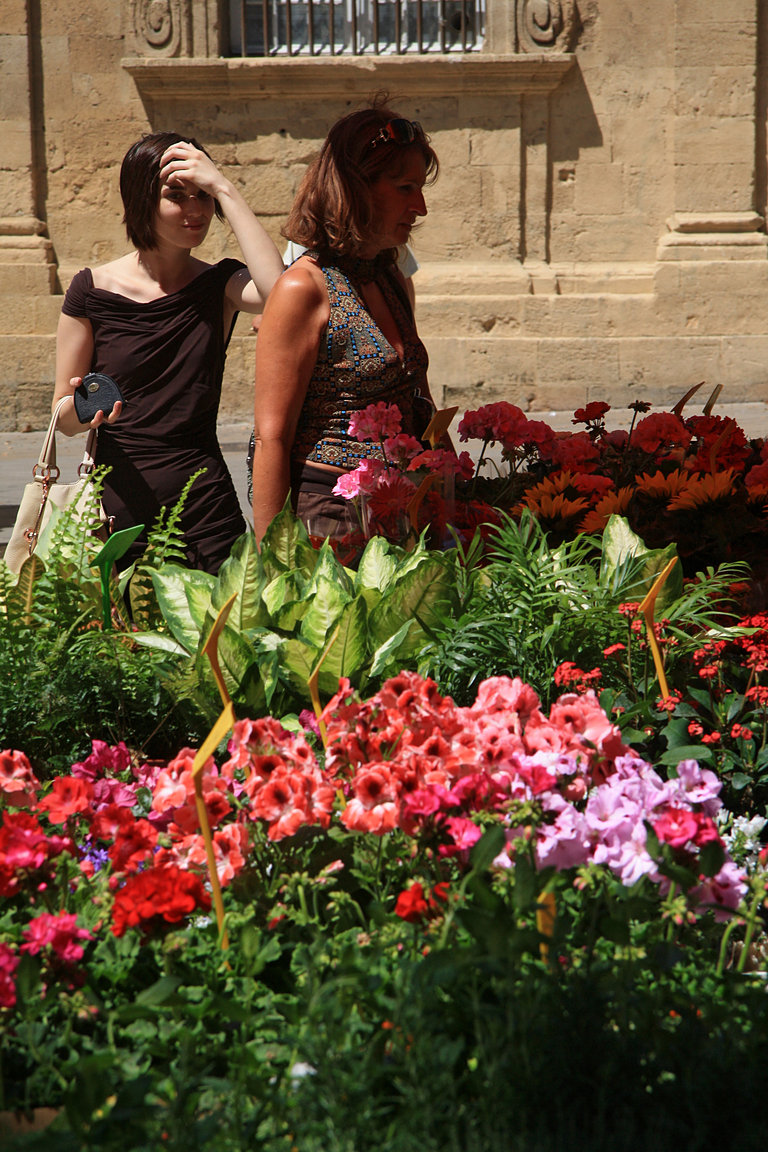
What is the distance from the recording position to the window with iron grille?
1033 cm

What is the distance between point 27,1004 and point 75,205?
10.3m

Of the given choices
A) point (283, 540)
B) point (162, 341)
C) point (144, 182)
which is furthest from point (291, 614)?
point (144, 182)

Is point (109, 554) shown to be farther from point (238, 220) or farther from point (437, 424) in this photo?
point (238, 220)

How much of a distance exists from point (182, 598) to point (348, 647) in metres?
0.38

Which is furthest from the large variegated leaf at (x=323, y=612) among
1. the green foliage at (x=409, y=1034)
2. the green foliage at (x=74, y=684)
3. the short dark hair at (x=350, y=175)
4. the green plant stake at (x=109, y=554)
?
the short dark hair at (x=350, y=175)

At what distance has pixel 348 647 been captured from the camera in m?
1.93

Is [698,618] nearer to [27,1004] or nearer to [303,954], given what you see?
[303,954]

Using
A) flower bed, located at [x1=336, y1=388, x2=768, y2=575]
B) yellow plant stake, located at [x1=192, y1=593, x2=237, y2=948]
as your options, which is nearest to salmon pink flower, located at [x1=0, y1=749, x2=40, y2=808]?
yellow plant stake, located at [x1=192, y1=593, x2=237, y2=948]

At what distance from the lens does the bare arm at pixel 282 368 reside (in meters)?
2.59

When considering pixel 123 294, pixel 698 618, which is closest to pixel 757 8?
pixel 123 294

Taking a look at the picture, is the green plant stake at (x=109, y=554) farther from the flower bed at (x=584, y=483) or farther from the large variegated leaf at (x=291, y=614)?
the flower bed at (x=584, y=483)

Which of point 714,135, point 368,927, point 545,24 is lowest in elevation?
point 368,927

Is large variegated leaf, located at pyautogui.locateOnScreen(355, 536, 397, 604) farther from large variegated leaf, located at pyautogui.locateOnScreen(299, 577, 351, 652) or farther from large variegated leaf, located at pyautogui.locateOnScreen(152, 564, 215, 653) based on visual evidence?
large variegated leaf, located at pyautogui.locateOnScreen(152, 564, 215, 653)

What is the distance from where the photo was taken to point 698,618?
2029mm
